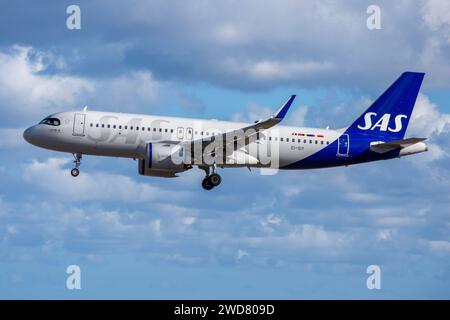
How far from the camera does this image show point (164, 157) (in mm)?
60969

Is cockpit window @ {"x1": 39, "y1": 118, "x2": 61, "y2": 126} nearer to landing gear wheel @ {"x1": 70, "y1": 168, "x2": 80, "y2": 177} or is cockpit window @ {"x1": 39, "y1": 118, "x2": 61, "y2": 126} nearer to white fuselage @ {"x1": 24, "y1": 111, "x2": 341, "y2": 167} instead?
white fuselage @ {"x1": 24, "y1": 111, "x2": 341, "y2": 167}

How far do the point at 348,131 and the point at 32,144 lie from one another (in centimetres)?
2492

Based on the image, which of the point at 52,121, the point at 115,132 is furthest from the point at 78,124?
the point at 115,132

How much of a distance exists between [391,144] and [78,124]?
2432 centimetres

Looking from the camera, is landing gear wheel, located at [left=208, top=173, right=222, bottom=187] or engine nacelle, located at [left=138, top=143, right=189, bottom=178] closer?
engine nacelle, located at [left=138, top=143, right=189, bottom=178]

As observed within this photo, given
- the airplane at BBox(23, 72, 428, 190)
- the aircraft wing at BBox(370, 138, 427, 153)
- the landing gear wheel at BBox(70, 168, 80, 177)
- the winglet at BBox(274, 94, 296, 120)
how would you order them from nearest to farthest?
the winglet at BBox(274, 94, 296, 120) → the airplane at BBox(23, 72, 428, 190) → the landing gear wheel at BBox(70, 168, 80, 177) → the aircraft wing at BBox(370, 138, 427, 153)

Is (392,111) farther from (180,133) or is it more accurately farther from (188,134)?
(180,133)

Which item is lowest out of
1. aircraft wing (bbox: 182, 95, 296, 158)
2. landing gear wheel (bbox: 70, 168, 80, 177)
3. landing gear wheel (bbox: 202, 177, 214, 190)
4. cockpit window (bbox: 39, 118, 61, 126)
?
landing gear wheel (bbox: 202, 177, 214, 190)

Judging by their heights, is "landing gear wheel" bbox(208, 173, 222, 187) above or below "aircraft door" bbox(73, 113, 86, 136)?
below

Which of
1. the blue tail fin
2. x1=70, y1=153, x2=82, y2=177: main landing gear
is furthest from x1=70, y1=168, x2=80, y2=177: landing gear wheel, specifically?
the blue tail fin

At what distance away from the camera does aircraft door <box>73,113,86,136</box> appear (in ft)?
203

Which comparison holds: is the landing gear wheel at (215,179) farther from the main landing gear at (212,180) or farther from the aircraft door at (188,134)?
the aircraft door at (188,134)

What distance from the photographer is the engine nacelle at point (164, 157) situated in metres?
61.0
